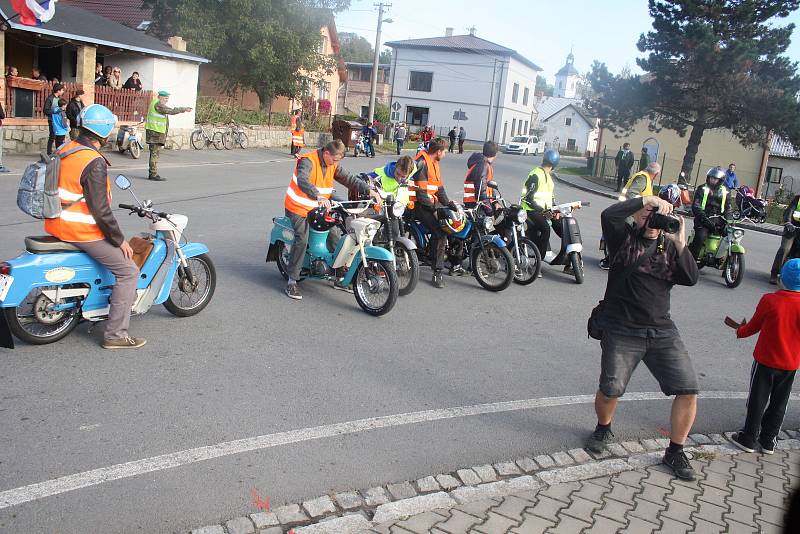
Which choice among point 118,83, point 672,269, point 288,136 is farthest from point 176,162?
point 672,269

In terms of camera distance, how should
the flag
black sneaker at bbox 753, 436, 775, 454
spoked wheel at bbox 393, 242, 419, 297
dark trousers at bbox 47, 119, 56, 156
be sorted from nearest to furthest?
black sneaker at bbox 753, 436, 775, 454
spoked wheel at bbox 393, 242, 419, 297
the flag
dark trousers at bbox 47, 119, 56, 156

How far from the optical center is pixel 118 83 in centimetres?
2470

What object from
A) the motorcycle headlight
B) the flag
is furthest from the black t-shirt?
the flag

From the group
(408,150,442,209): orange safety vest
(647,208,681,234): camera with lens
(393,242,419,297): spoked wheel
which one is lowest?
(393,242,419,297): spoked wheel

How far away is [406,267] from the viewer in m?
8.65

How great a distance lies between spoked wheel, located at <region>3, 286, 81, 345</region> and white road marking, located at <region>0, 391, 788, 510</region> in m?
2.06

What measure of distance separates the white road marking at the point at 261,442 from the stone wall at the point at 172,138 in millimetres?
5270

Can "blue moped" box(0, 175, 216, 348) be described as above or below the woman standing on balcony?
below

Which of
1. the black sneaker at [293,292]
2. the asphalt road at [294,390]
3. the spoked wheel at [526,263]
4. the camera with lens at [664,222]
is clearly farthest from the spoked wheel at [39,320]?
the spoked wheel at [526,263]

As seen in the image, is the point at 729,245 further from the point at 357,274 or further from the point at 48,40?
the point at 48,40

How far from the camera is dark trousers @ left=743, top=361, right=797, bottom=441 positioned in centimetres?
529

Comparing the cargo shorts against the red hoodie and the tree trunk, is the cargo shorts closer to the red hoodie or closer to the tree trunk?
the red hoodie

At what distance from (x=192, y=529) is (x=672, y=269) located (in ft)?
10.3

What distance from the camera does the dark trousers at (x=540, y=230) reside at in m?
10.6
